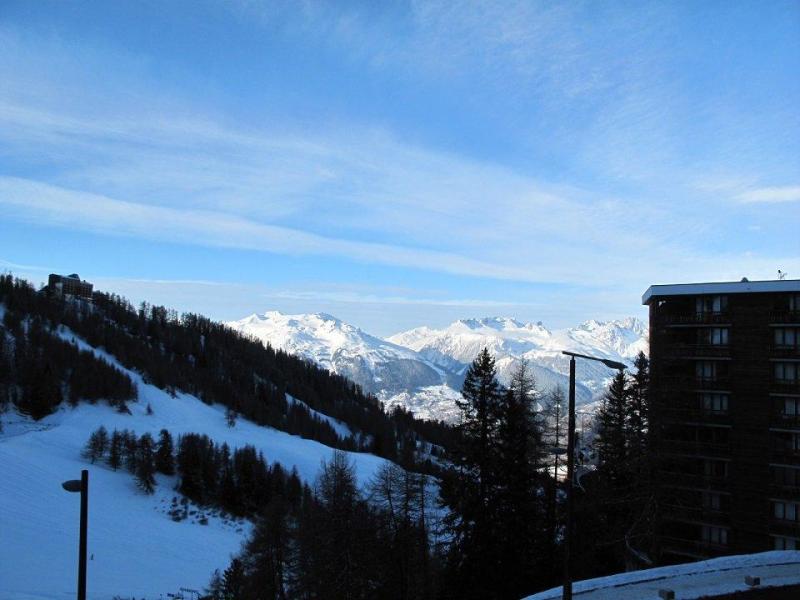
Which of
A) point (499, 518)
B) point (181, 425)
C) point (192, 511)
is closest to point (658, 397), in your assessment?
point (499, 518)

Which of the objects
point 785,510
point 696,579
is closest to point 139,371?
point 785,510

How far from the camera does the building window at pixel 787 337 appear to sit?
37.9 m

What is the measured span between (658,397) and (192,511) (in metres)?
67.3

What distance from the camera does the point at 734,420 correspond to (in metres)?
39.2

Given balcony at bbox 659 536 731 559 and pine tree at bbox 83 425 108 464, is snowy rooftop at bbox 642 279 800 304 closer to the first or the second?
balcony at bbox 659 536 731 559

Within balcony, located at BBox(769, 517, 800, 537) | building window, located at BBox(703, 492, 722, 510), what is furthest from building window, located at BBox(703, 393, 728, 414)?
balcony, located at BBox(769, 517, 800, 537)

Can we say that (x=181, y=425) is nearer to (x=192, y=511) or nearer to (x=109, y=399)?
(x=109, y=399)

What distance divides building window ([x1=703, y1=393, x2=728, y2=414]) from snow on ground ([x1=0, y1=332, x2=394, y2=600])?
4623 centimetres

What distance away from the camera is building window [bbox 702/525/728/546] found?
3925 centimetres

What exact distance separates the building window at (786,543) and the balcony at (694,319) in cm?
1411

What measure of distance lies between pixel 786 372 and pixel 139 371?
15071cm

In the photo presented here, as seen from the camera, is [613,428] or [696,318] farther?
[613,428]

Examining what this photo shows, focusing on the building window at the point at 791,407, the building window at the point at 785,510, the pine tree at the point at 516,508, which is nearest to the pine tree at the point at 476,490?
the pine tree at the point at 516,508

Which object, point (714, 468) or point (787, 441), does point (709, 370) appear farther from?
point (714, 468)
